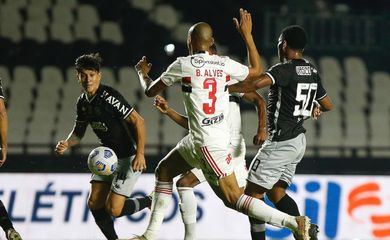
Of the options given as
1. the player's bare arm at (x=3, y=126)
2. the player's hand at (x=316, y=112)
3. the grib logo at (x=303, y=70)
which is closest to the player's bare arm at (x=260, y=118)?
the player's hand at (x=316, y=112)

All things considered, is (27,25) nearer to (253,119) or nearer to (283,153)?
(253,119)


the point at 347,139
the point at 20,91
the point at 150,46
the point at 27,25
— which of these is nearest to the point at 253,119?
the point at 347,139

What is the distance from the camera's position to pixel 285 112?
21.8ft

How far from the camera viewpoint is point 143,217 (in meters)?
9.00

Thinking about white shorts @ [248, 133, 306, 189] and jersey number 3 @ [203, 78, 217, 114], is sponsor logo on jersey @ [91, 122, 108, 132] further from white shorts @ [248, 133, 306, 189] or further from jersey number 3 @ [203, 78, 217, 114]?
white shorts @ [248, 133, 306, 189]

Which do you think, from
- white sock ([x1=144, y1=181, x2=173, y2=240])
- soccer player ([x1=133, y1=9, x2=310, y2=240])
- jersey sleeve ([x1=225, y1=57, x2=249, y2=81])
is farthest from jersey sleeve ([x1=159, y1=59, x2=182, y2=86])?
white sock ([x1=144, y1=181, x2=173, y2=240])

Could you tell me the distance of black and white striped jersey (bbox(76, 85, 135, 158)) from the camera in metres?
7.00

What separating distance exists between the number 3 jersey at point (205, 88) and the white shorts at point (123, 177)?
1.04 m

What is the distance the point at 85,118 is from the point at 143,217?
214 centimetres

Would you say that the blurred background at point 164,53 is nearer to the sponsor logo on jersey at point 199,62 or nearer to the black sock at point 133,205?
the black sock at point 133,205

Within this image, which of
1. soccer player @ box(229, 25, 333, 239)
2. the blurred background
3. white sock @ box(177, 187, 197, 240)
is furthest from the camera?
the blurred background

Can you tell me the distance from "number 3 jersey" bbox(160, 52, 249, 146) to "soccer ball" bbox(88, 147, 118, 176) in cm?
97

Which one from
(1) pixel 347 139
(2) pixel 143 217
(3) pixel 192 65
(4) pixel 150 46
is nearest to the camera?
(3) pixel 192 65

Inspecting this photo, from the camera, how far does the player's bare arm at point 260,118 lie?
6.95 meters
